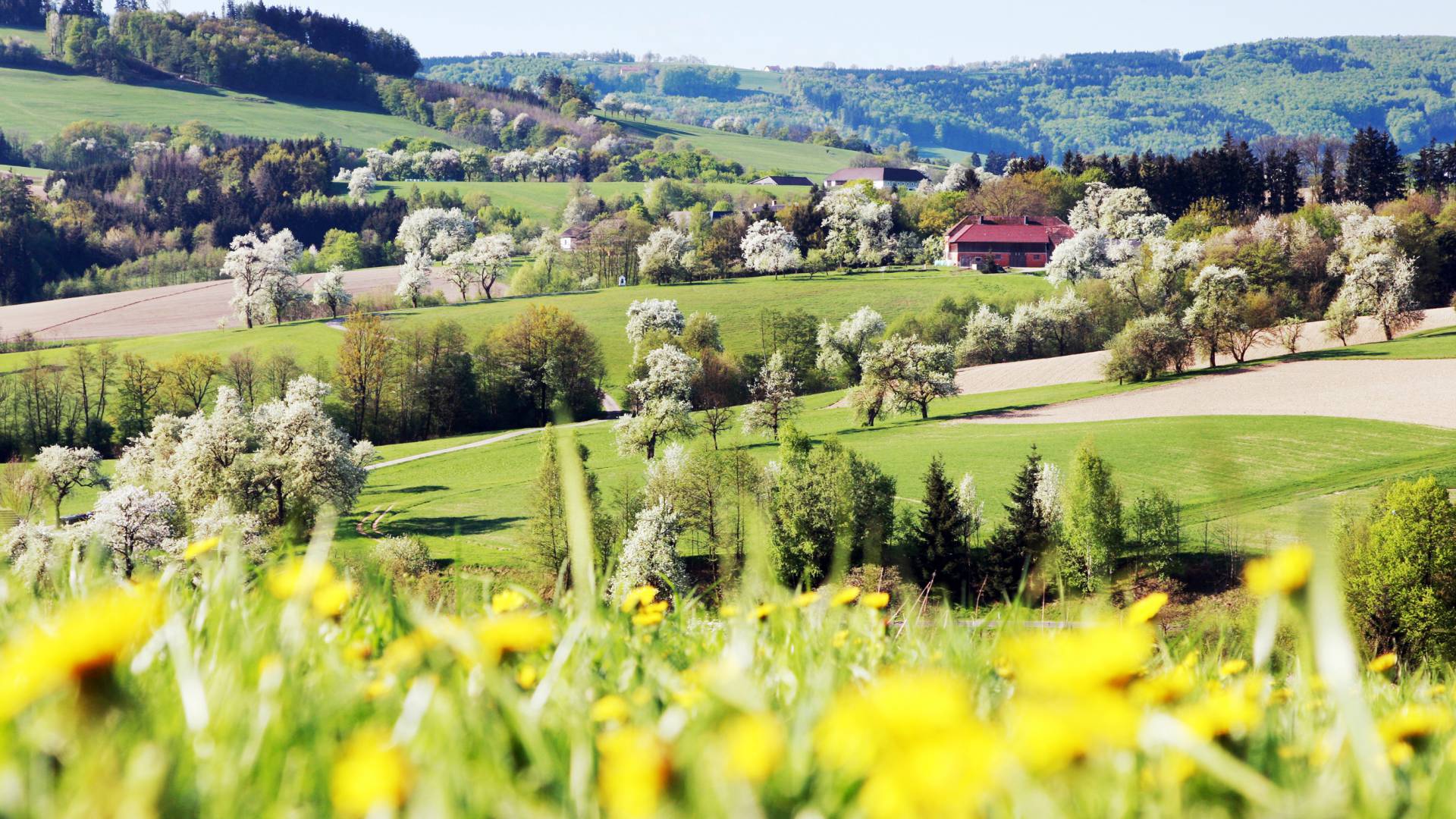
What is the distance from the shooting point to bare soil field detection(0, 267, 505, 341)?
103875 mm

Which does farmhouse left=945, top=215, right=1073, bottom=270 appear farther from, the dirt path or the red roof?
the dirt path

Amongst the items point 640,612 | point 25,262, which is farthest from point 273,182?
point 640,612

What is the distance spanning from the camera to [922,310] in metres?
102

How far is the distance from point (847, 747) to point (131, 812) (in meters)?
0.86

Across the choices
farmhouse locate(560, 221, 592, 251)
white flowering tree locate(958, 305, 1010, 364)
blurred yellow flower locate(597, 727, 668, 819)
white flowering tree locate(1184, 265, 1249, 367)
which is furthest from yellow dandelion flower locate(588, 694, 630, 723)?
farmhouse locate(560, 221, 592, 251)

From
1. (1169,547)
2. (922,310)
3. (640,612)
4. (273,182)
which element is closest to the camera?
(640,612)

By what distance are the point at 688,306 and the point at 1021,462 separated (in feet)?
171

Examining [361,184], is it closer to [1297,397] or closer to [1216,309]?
[1216,309]

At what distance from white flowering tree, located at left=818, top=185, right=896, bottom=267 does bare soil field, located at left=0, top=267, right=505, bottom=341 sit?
138 ft

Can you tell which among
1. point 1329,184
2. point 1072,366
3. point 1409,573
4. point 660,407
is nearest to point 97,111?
point 660,407

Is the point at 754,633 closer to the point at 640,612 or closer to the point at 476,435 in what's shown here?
the point at 640,612

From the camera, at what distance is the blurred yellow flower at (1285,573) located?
1.67 meters

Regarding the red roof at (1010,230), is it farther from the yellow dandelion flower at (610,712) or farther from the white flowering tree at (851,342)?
the yellow dandelion flower at (610,712)

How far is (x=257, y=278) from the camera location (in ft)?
350
